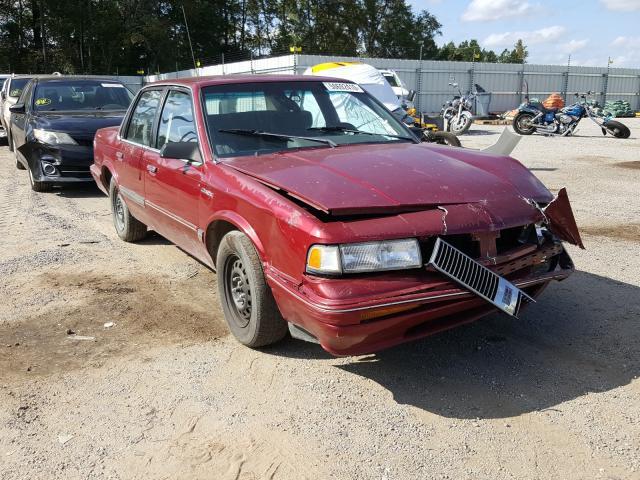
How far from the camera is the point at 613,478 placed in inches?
97.3

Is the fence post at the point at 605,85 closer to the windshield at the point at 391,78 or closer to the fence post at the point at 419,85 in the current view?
the fence post at the point at 419,85

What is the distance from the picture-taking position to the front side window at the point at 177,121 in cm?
434

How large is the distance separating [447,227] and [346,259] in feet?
1.82

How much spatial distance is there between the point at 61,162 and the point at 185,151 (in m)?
5.42

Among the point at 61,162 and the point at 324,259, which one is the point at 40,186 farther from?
the point at 324,259

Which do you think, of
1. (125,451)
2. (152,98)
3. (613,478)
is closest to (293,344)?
(125,451)

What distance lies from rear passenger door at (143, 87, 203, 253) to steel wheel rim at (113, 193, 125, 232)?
48.6 inches

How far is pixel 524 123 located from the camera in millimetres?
18469

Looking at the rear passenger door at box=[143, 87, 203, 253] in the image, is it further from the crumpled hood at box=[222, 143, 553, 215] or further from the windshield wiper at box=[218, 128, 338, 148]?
the crumpled hood at box=[222, 143, 553, 215]

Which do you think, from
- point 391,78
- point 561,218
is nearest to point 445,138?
point 561,218

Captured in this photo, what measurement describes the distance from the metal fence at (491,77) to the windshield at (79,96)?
1265 cm

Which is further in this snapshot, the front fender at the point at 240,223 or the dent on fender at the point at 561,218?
the dent on fender at the point at 561,218

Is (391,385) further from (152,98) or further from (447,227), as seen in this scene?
(152,98)

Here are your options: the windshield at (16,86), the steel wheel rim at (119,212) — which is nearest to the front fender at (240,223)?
the steel wheel rim at (119,212)
